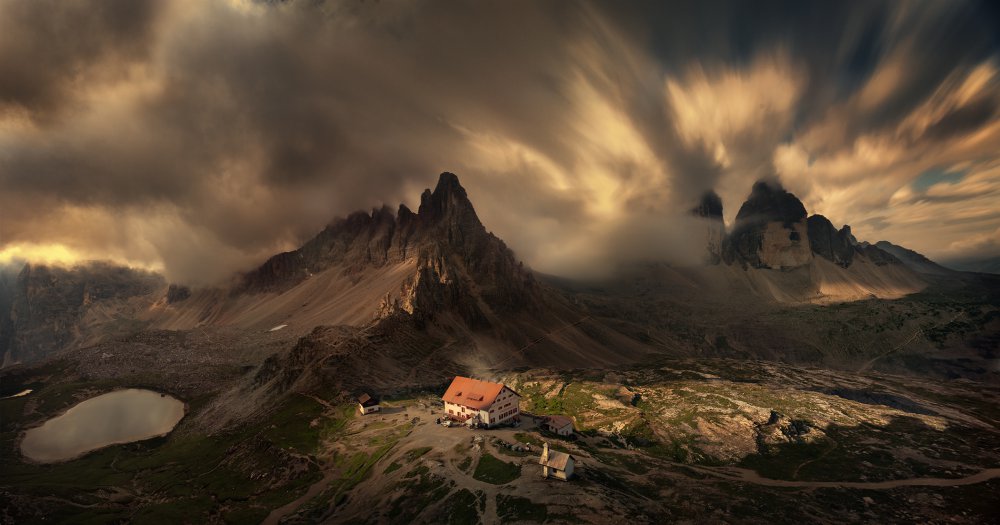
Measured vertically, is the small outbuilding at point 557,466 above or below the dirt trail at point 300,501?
above

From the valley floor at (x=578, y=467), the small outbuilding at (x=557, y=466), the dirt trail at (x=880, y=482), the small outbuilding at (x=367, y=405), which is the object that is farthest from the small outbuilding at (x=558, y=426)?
the small outbuilding at (x=367, y=405)

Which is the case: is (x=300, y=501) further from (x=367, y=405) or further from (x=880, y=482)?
(x=880, y=482)

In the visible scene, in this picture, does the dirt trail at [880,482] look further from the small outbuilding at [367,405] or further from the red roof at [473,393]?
the small outbuilding at [367,405]

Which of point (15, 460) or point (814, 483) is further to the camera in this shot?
point (15, 460)

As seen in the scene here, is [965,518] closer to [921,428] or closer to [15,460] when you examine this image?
[921,428]

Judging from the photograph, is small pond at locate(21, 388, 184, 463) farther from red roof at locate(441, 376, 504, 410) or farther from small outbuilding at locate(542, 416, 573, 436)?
small outbuilding at locate(542, 416, 573, 436)

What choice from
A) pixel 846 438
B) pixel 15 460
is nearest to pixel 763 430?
pixel 846 438

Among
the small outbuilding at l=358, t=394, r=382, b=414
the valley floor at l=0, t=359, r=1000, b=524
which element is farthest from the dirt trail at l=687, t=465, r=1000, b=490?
the small outbuilding at l=358, t=394, r=382, b=414
